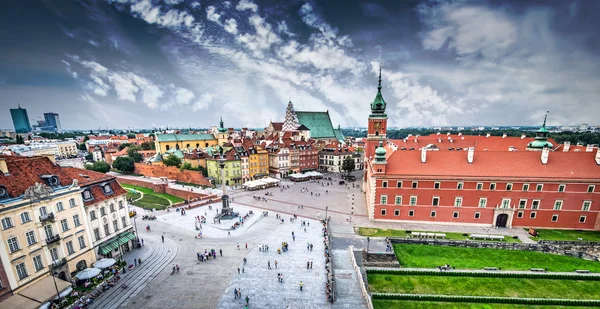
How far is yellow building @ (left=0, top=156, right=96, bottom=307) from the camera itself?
20047 mm

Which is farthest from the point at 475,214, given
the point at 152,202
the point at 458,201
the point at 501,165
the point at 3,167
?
the point at 152,202

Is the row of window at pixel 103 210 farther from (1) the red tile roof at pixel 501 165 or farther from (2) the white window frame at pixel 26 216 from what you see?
(1) the red tile roof at pixel 501 165

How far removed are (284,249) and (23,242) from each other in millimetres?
23827

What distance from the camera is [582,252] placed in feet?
103

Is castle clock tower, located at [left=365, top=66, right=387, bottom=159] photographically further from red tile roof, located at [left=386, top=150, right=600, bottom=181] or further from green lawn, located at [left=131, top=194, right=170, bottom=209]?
green lawn, located at [left=131, top=194, right=170, bottom=209]

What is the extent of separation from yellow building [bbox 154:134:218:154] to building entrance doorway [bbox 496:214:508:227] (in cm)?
9411

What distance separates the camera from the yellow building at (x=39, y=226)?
Result: 2005 cm

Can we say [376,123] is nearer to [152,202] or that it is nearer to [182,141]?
[152,202]

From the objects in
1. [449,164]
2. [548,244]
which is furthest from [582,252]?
[449,164]

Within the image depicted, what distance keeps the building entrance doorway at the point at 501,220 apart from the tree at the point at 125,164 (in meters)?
93.9

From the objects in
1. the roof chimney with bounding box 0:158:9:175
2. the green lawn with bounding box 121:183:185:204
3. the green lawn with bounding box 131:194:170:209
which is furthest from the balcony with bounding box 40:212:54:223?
the green lawn with bounding box 121:183:185:204

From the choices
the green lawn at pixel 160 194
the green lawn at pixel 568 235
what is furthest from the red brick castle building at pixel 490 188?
the green lawn at pixel 160 194

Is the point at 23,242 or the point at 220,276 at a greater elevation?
the point at 23,242

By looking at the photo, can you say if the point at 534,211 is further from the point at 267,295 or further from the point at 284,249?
the point at 267,295
